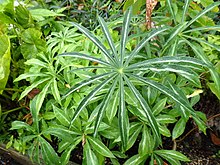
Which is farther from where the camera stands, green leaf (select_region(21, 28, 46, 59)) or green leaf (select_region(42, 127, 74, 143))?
green leaf (select_region(21, 28, 46, 59))

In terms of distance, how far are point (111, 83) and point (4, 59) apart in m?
0.52

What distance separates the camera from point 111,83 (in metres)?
1.29

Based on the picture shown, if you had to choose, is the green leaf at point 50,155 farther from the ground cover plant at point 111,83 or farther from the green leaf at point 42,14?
the green leaf at point 42,14

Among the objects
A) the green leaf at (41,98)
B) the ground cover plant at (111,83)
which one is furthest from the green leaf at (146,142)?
the green leaf at (41,98)

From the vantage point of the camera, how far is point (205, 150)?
172cm

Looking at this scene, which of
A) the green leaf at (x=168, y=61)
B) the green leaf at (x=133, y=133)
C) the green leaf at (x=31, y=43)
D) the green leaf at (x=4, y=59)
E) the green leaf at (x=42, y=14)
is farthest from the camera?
the green leaf at (x=42, y=14)

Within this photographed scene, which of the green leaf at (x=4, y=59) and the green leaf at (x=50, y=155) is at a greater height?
the green leaf at (x=4, y=59)

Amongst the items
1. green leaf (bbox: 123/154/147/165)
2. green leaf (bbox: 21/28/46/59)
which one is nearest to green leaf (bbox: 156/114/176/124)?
green leaf (bbox: 123/154/147/165)

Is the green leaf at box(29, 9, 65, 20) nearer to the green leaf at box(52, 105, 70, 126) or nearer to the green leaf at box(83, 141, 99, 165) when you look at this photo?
the green leaf at box(52, 105, 70, 126)

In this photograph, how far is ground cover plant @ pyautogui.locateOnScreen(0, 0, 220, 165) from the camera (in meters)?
1.13

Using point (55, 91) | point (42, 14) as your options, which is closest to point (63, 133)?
point (55, 91)

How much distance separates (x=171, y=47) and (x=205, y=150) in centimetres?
68

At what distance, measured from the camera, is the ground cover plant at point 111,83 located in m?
1.13

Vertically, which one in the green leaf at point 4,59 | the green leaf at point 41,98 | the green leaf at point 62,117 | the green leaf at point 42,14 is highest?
the green leaf at point 42,14
